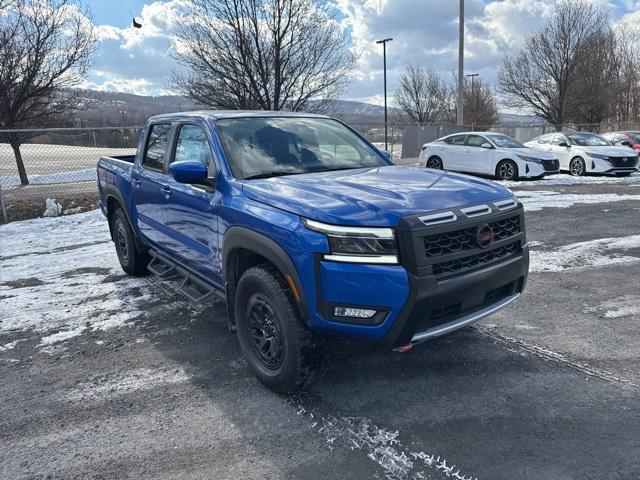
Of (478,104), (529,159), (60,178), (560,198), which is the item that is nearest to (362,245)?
(560,198)

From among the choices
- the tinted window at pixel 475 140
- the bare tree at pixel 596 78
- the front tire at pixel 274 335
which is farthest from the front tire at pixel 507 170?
the bare tree at pixel 596 78

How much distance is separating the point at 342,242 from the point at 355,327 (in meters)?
0.49

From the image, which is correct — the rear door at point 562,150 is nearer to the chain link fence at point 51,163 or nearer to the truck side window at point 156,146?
the chain link fence at point 51,163

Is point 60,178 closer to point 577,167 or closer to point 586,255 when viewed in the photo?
point 586,255

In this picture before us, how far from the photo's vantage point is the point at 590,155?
49.3 ft

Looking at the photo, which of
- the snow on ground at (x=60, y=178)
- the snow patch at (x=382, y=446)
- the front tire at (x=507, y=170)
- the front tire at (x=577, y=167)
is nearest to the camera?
the snow patch at (x=382, y=446)

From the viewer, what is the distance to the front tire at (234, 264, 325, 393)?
9.77 feet

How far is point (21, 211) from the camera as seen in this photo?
10.5 meters

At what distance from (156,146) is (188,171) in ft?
5.53

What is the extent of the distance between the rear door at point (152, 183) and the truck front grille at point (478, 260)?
275 centimetres

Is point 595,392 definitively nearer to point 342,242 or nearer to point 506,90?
point 342,242

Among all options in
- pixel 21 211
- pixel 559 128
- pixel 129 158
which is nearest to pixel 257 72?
pixel 21 211

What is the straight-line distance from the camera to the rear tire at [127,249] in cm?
571

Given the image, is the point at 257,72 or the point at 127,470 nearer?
the point at 127,470
